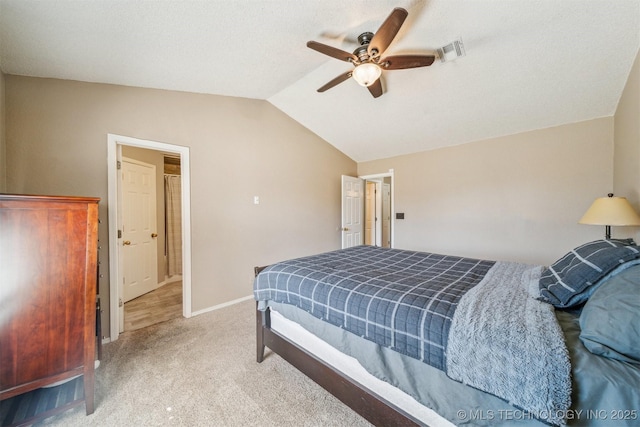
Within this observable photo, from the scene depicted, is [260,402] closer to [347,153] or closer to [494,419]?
[494,419]

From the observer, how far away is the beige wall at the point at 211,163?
2.13m

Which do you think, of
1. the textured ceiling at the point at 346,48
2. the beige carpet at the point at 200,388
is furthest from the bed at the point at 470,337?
the textured ceiling at the point at 346,48

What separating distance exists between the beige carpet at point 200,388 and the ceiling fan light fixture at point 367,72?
2359mm

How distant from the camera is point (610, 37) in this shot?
1928mm

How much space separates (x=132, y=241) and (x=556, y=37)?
202 inches

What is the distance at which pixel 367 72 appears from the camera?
1963 millimetres

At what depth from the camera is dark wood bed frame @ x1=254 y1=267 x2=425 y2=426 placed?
1.28m

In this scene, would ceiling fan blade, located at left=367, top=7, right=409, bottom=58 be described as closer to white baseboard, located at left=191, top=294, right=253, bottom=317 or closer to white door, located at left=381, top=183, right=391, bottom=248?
white baseboard, located at left=191, top=294, right=253, bottom=317

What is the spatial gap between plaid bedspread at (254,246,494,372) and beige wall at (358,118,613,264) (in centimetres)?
166

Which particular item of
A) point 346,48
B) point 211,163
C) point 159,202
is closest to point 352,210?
point 211,163

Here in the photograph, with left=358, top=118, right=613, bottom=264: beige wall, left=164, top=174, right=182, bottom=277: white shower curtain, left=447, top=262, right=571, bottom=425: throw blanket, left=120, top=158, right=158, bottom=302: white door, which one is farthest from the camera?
left=164, top=174, right=182, bottom=277: white shower curtain

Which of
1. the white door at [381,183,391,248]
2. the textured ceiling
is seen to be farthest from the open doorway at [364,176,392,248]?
the textured ceiling

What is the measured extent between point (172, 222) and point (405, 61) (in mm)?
4386

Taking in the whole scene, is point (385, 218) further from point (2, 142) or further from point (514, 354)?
point (2, 142)
